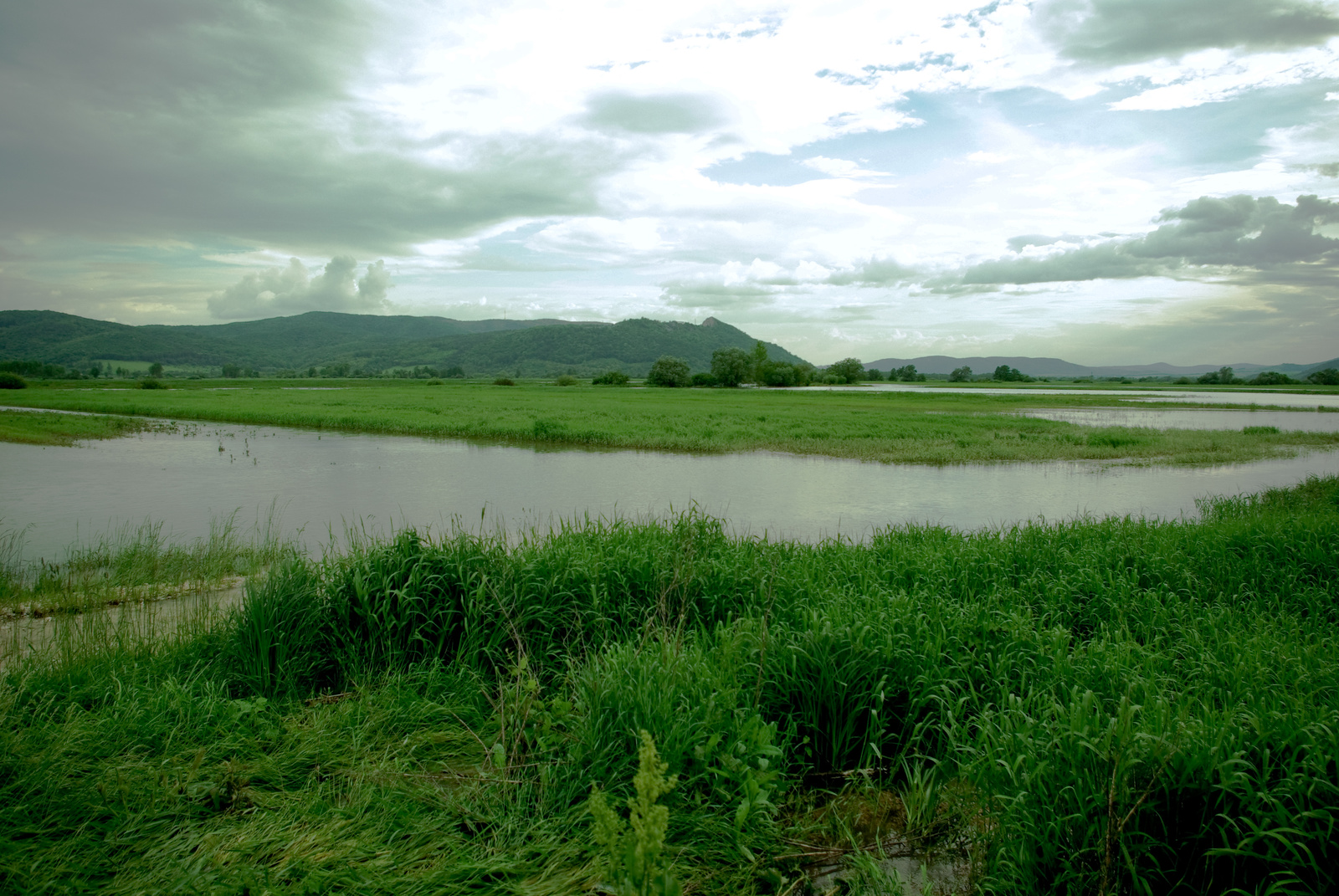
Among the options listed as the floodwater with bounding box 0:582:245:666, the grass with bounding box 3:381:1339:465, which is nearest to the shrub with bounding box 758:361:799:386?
the grass with bounding box 3:381:1339:465

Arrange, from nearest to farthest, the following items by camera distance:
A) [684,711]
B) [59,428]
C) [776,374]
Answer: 1. [684,711]
2. [59,428]
3. [776,374]

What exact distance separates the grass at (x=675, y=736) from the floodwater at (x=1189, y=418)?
35758 mm

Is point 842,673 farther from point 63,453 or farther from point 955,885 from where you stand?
point 63,453

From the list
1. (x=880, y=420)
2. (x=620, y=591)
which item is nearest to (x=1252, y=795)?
(x=620, y=591)

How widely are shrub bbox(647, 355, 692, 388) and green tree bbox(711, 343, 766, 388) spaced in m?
5.59

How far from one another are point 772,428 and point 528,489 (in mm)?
17364

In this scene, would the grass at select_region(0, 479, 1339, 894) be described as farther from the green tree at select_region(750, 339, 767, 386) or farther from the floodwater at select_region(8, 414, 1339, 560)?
the green tree at select_region(750, 339, 767, 386)

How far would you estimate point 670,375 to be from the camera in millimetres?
104375

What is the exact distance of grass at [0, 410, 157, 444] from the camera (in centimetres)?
2591

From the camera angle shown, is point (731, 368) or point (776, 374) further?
point (776, 374)

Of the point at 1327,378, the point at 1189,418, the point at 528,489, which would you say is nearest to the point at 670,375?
the point at 1189,418

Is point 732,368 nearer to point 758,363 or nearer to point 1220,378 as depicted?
point 758,363

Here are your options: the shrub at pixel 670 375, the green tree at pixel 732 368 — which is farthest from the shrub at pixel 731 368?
the shrub at pixel 670 375

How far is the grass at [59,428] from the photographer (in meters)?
25.9
